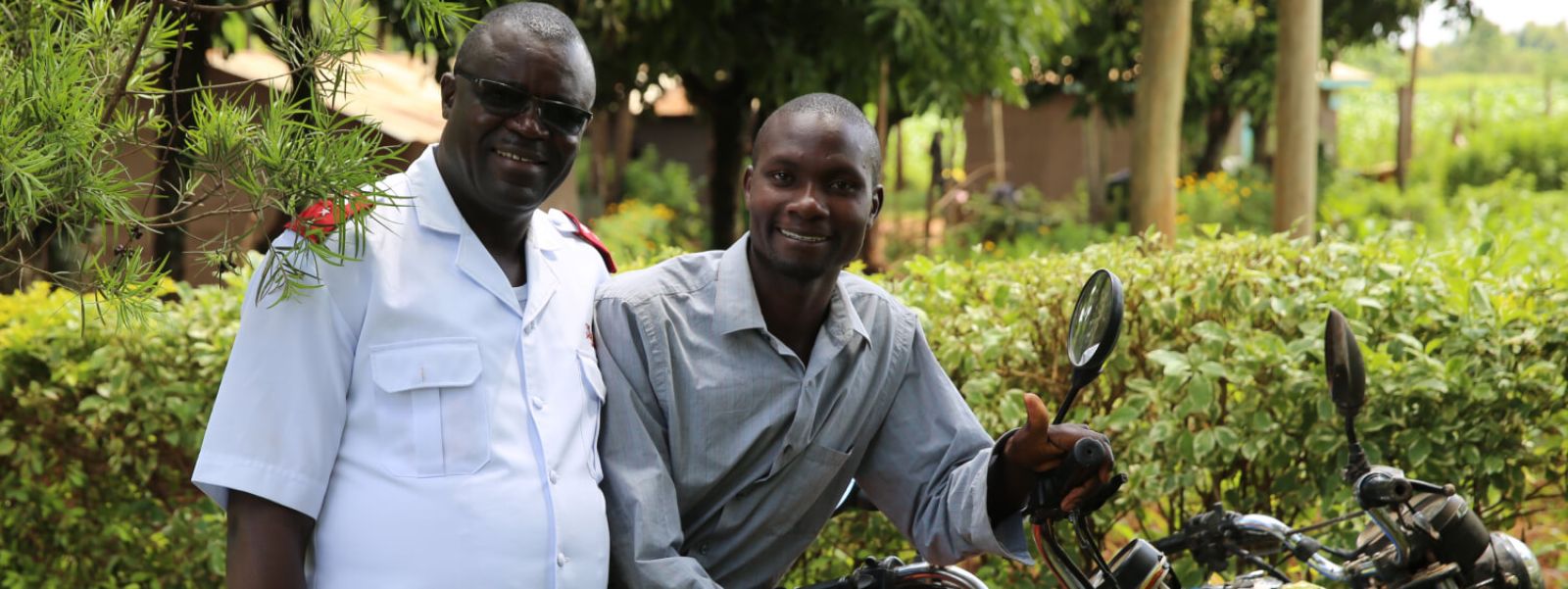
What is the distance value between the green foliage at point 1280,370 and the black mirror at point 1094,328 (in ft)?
4.86

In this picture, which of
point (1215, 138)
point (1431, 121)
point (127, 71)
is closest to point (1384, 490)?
point (127, 71)

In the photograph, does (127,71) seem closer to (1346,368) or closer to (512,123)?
(512,123)

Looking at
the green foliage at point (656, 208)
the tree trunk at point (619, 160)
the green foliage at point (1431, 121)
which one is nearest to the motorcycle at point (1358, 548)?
the green foliage at point (656, 208)

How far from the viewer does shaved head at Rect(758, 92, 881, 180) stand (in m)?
2.53

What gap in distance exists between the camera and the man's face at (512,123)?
237 centimetres

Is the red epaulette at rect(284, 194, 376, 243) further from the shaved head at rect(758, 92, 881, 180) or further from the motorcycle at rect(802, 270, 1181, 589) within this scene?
the motorcycle at rect(802, 270, 1181, 589)

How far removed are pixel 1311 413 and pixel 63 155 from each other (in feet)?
9.41

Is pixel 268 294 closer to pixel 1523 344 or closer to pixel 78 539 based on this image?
pixel 78 539

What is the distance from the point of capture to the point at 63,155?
199cm

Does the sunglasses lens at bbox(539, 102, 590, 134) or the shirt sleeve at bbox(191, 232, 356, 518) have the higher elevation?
the sunglasses lens at bbox(539, 102, 590, 134)

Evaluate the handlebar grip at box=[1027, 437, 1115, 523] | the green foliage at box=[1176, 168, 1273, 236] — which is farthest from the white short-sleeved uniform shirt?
the green foliage at box=[1176, 168, 1273, 236]

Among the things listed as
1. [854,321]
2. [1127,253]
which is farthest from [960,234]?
[854,321]

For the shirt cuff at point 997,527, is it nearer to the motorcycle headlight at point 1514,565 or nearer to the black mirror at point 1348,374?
the black mirror at point 1348,374

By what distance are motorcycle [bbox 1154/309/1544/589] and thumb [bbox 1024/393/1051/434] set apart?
56 centimetres
